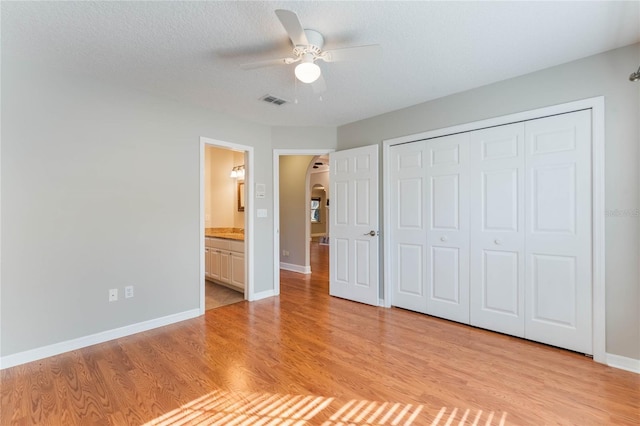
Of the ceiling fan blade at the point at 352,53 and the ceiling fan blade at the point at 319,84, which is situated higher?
the ceiling fan blade at the point at 352,53

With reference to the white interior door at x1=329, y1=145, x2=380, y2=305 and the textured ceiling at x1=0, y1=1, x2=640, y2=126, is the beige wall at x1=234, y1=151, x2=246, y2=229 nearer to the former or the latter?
the white interior door at x1=329, y1=145, x2=380, y2=305

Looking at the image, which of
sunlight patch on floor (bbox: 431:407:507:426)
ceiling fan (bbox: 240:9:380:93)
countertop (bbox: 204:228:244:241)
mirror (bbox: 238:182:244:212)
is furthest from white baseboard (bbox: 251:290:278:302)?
ceiling fan (bbox: 240:9:380:93)

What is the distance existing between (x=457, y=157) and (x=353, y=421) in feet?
8.59

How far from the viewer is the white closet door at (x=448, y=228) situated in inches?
124

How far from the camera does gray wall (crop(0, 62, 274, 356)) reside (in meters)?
2.37

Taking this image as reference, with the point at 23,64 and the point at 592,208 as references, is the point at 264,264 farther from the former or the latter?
the point at 592,208

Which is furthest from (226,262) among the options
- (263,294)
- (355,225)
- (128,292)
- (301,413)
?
(301,413)

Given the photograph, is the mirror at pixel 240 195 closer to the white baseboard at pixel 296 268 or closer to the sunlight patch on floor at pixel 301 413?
A: the white baseboard at pixel 296 268

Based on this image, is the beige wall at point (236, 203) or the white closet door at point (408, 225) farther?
the beige wall at point (236, 203)

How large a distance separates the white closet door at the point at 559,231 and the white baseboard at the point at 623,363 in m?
0.14

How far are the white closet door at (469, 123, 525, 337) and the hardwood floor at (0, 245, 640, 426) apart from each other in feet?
0.84

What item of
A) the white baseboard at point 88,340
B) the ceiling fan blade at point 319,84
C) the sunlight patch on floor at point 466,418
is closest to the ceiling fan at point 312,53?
the ceiling fan blade at point 319,84

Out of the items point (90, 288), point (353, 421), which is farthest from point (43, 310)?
point (353, 421)

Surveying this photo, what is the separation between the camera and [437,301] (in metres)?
3.36
